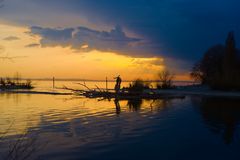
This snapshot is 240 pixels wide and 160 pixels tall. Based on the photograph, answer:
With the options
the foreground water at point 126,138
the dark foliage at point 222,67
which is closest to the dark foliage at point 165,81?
the dark foliage at point 222,67

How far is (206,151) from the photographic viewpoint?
1149 cm

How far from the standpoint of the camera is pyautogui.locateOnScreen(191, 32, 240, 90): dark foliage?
53.9 meters

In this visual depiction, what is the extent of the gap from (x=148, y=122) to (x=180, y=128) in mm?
2408

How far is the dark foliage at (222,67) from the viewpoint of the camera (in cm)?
5391

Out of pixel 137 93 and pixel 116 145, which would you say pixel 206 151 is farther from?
pixel 137 93

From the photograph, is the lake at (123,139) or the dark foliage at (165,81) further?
the dark foliage at (165,81)

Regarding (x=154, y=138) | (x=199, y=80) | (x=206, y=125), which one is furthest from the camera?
(x=199, y=80)

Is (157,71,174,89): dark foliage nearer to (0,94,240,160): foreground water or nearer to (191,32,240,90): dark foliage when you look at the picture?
(191,32,240,90): dark foliage

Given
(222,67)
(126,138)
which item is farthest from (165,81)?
(126,138)

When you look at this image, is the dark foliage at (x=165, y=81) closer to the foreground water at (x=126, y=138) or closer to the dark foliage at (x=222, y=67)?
the dark foliage at (x=222, y=67)

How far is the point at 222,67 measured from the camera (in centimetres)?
6388

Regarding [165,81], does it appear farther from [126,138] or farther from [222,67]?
[126,138]

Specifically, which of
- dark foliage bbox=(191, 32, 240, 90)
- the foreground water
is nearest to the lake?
the foreground water

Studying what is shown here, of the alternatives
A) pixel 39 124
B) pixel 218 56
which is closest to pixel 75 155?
pixel 39 124
